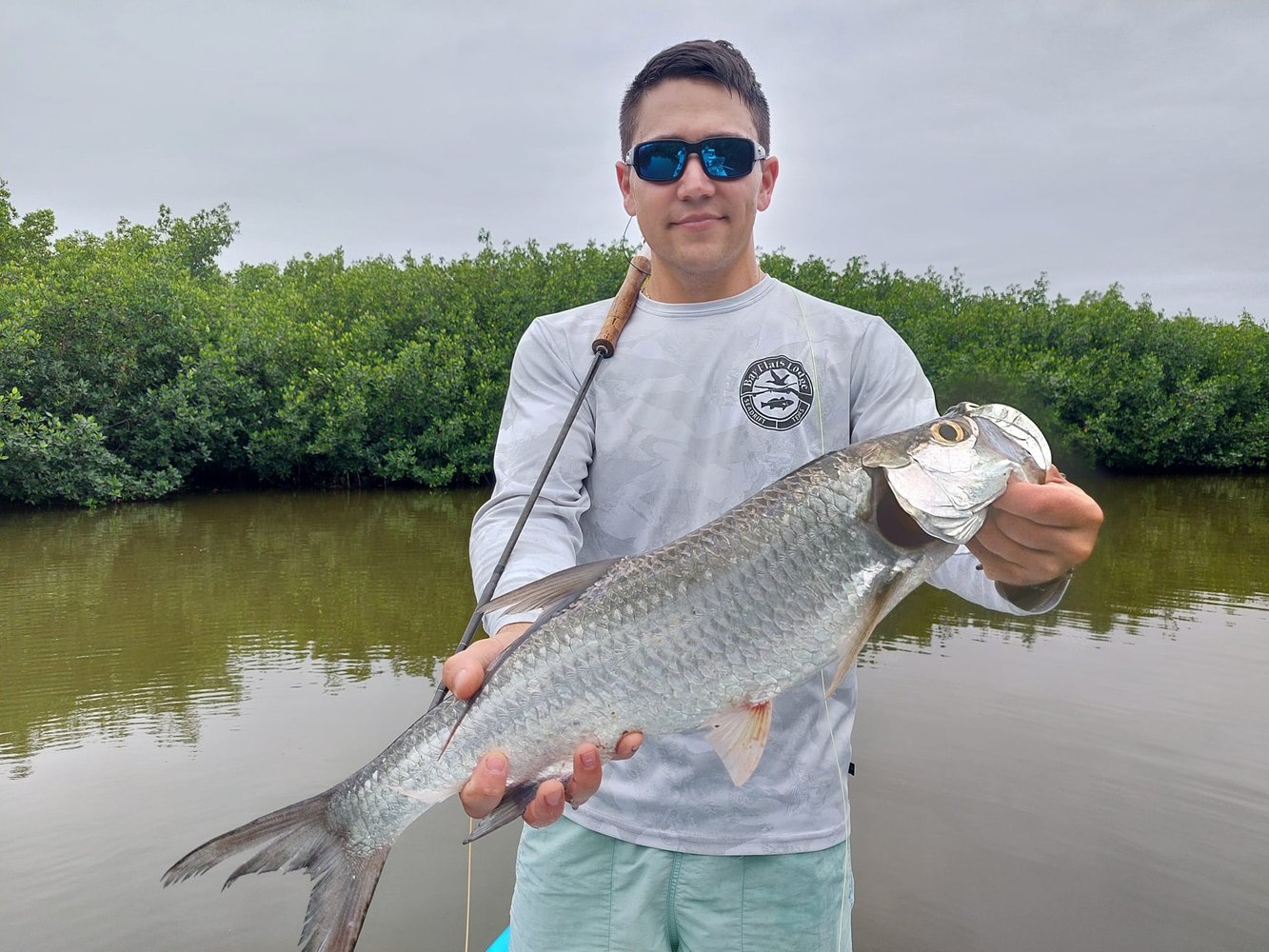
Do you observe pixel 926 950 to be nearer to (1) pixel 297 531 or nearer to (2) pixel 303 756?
(2) pixel 303 756

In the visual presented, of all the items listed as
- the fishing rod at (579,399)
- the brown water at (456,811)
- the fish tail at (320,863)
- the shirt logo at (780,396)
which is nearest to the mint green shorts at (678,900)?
the fish tail at (320,863)

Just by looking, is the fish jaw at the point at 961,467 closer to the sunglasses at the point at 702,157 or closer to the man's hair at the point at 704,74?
the sunglasses at the point at 702,157

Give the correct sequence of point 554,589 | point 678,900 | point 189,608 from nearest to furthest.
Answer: point 554,589, point 678,900, point 189,608

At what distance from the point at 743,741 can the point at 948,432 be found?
2.75 ft

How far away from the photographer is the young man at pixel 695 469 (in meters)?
2.28

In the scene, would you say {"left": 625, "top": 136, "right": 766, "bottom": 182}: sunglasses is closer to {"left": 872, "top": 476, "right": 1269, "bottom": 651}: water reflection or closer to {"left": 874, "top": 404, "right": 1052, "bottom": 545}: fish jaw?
{"left": 874, "top": 404, "right": 1052, "bottom": 545}: fish jaw

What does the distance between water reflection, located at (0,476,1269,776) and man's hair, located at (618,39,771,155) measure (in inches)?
256

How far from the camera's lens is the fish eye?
195 centimetres

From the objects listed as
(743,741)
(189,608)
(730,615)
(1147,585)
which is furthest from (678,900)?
(1147,585)

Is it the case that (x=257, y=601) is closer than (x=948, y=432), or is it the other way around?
(x=948, y=432)

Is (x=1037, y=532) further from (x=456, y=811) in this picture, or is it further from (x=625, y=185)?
(x=456, y=811)

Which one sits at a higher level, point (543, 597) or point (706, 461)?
point (706, 461)

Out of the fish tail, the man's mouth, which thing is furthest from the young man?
the fish tail

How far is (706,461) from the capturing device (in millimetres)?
2424
